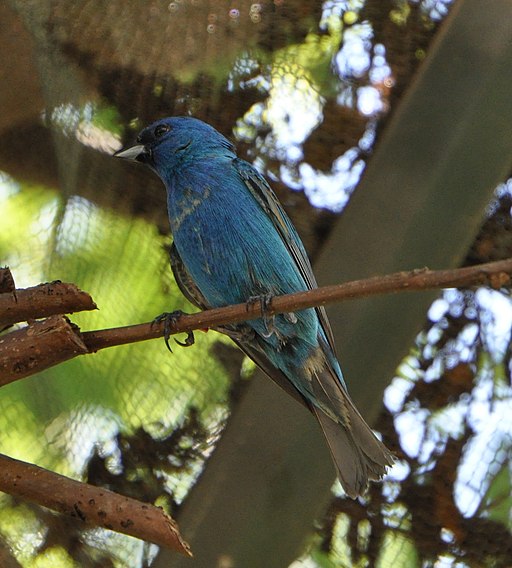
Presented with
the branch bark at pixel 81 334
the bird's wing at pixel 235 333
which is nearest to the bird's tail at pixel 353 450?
the bird's wing at pixel 235 333

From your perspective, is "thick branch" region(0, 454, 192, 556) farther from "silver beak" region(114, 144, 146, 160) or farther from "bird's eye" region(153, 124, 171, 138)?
"bird's eye" region(153, 124, 171, 138)

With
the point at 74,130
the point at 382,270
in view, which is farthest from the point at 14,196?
the point at 382,270

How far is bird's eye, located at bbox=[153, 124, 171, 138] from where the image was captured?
3637 millimetres

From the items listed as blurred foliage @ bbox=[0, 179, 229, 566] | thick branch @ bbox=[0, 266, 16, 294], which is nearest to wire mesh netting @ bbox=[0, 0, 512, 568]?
blurred foliage @ bbox=[0, 179, 229, 566]

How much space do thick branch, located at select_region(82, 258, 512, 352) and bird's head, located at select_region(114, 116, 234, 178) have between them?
134 centimetres

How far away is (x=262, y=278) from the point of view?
323 cm

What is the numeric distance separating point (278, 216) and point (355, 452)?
932 mm

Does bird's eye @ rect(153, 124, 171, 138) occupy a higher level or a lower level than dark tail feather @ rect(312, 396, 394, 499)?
higher

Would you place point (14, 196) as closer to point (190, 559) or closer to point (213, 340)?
point (213, 340)

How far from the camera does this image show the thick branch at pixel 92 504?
195 centimetres

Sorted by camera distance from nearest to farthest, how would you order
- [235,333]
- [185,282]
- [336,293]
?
1. [336,293]
2. [235,333]
3. [185,282]

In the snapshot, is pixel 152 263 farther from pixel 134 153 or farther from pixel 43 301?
pixel 43 301

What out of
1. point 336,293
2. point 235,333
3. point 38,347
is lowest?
point 38,347

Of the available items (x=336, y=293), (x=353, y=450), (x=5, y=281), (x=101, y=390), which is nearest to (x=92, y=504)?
(x=5, y=281)
